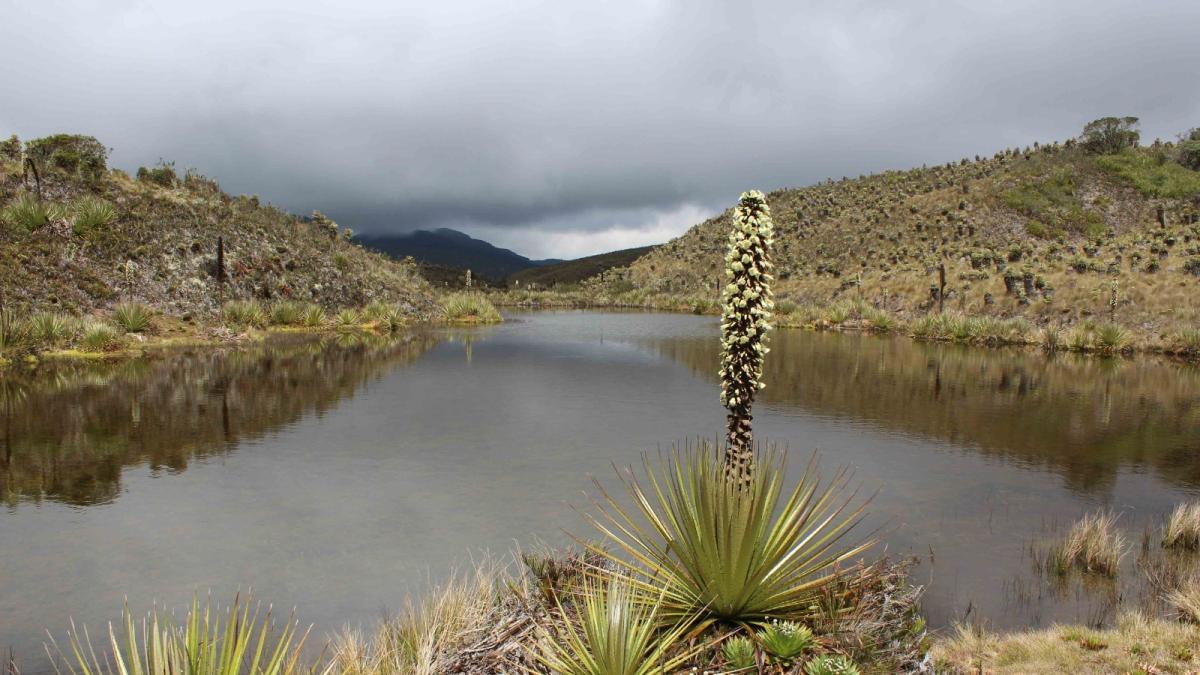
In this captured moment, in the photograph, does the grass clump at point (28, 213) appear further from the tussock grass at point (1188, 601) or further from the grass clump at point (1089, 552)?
the tussock grass at point (1188, 601)

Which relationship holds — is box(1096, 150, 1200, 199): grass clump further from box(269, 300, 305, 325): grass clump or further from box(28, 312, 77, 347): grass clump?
box(28, 312, 77, 347): grass clump

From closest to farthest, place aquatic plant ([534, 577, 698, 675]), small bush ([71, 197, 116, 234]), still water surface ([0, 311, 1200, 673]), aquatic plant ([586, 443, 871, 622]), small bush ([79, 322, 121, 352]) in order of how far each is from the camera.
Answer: aquatic plant ([534, 577, 698, 675]) < aquatic plant ([586, 443, 871, 622]) < still water surface ([0, 311, 1200, 673]) < small bush ([79, 322, 121, 352]) < small bush ([71, 197, 116, 234])

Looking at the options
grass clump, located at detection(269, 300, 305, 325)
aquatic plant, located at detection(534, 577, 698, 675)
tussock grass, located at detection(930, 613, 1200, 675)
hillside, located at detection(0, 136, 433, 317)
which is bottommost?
tussock grass, located at detection(930, 613, 1200, 675)

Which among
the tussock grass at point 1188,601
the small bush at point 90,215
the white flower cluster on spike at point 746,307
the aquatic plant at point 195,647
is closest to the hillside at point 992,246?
the tussock grass at point 1188,601

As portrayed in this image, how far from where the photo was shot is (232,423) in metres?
12.4

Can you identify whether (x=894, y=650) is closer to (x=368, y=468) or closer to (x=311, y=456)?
(x=368, y=468)

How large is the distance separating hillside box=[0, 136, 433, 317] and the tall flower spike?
26.1 m

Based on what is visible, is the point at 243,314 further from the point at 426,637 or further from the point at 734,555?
the point at 734,555

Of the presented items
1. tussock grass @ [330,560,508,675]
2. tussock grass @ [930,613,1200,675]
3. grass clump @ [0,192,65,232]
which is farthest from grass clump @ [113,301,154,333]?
tussock grass @ [930,613,1200,675]

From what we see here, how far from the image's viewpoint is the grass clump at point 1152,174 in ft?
191

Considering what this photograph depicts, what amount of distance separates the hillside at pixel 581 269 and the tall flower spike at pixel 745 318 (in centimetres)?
11640

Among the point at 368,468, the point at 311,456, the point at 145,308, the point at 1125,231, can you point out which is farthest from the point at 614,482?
the point at 1125,231

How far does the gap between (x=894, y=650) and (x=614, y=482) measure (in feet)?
17.2

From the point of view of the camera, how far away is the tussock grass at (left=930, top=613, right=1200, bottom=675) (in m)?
4.60
